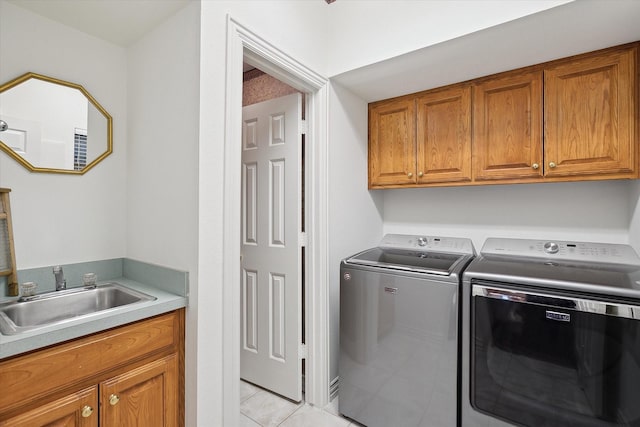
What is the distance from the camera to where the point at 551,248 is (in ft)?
6.03

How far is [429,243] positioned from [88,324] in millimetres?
2014

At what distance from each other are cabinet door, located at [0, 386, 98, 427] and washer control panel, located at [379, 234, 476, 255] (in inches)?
75.3

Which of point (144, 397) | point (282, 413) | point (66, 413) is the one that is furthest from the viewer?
point (282, 413)

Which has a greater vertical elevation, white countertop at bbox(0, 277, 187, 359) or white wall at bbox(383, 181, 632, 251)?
white wall at bbox(383, 181, 632, 251)

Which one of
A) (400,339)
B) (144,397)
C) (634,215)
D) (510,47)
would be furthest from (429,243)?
(144,397)

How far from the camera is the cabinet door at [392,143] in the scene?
224 cm

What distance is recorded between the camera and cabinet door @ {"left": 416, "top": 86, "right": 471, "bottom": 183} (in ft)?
6.66

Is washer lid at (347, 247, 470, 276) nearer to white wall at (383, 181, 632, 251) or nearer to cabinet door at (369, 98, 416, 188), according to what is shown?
white wall at (383, 181, 632, 251)

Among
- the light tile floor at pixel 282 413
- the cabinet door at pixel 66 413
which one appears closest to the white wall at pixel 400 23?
the cabinet door at pixel 66 413

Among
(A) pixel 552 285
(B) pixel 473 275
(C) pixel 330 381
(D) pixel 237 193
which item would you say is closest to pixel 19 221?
(D) pixel 237 193

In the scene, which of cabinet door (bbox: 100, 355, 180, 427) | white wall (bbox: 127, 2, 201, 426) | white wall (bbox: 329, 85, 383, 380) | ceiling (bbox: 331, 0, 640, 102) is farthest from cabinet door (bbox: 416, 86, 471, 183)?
cabinet door (bbox: 100, 355, 180, 427)

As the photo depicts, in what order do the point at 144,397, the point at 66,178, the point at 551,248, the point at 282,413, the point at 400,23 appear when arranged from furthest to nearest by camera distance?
the point at 282,413, the point at 551,248, the point at 400,23, the point at 66,178, the point at 144,397

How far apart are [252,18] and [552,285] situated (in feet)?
6.12

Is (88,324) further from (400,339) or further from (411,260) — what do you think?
(411,260)
